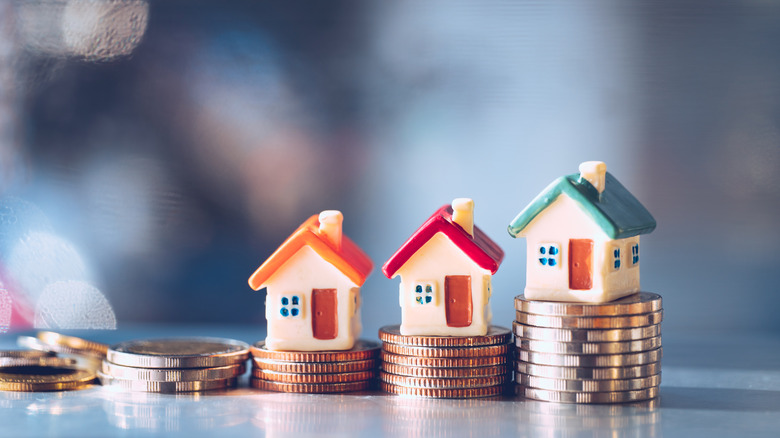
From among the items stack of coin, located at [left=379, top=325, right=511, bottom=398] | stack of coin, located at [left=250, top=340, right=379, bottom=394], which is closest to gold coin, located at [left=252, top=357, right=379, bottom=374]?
stack of coin, located at [left=250, top=340, right=379, bottom=394]

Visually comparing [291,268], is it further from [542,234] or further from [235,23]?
[235,23]

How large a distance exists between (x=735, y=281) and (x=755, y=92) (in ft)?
2.61

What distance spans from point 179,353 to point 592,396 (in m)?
1.28

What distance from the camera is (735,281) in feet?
13.7

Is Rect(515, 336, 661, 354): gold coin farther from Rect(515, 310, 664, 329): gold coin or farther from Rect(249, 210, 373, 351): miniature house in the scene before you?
Rect(249, 210, 373, 351): miniature house

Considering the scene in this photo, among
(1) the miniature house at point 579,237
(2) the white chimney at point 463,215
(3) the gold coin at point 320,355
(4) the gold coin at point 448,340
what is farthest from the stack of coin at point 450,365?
(2) the white chimney at point 463,215

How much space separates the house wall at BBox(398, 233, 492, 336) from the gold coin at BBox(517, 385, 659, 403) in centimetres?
24

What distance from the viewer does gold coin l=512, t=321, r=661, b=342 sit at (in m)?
2.76

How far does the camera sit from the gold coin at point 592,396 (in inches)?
109

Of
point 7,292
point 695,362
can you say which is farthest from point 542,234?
point 7,292

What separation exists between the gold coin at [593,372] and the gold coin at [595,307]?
6.1 inches

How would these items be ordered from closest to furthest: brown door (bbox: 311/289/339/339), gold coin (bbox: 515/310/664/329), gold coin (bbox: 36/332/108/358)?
gold coin (bbox: 515/310/664/329) → brown door (bbox: 311/289/339/339) → gold coin (bbox: 36/332/108/358)

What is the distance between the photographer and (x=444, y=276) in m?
2.90

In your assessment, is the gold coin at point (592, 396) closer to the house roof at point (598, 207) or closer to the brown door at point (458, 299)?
the brown door at point (458, 299)
